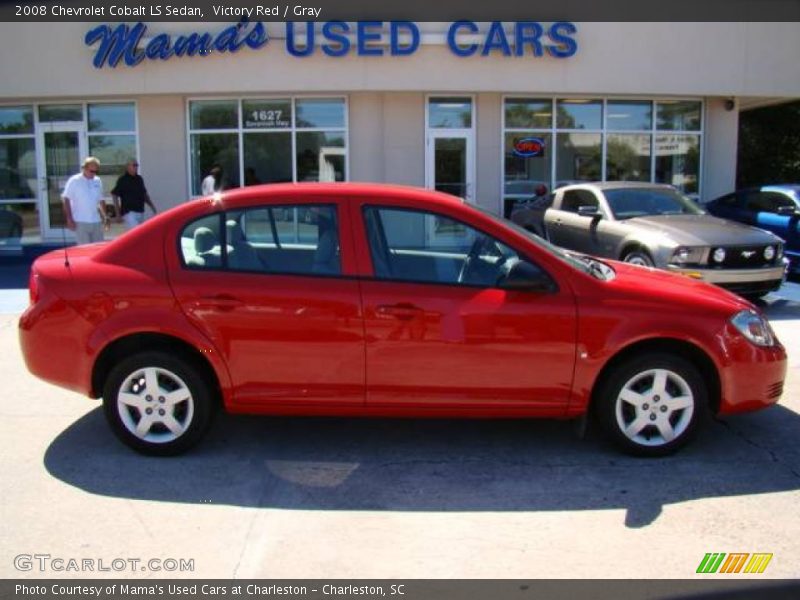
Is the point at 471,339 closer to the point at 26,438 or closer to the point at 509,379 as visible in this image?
the point at 509,379

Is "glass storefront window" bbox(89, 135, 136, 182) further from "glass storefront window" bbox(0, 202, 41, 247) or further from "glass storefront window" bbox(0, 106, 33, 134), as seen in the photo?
"glass storefront window" bbox(0, 202, 41, 247)

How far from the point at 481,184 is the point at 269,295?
449 inches

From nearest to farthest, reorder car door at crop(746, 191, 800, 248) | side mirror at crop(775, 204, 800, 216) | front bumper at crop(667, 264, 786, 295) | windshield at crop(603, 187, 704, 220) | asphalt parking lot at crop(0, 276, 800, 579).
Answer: asphalt parking lot at crop(0, 276, 800, 579), front bumper at crop(667, 264, 786, 295), windshield at crop(603, 187, 704, 220), side mirror at crop(775, 204, 800, 216), car door at crop(746, 191, 800, 248)

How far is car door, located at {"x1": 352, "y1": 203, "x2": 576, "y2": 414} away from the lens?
4453 mm

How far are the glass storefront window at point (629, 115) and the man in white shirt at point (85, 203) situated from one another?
10205 millimetres

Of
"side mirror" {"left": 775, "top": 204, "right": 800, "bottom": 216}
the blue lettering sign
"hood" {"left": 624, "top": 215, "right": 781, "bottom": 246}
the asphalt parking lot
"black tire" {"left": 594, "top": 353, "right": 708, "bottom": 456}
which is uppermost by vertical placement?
the blue lettering sign

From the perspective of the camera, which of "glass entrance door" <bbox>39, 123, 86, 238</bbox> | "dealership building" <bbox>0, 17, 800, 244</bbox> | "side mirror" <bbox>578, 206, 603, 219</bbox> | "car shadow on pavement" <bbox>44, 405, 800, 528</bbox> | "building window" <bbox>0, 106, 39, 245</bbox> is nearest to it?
"car shadow on pavement" <bbox>44, 405, 800, 528</bbox>

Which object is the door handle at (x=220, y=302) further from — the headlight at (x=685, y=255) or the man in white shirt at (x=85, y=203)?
the man in white shirt at (x=85, y=203)

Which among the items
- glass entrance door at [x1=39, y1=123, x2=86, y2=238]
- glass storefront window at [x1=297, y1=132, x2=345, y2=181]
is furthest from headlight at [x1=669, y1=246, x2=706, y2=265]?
glass entrance door at [x1=39, y1=123, x2=86, y2=238]

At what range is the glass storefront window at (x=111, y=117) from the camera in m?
15.4

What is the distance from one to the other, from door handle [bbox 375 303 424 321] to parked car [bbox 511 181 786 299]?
A: 490 centimetres

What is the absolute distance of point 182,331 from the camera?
4.52 metres

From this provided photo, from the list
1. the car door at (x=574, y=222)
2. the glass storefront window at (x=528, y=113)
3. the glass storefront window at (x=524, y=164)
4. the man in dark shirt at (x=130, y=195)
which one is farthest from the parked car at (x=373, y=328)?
the glass storefront window at (x=528, y=113)

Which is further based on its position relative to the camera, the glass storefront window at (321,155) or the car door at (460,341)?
the glass storefront window at (321,155)
